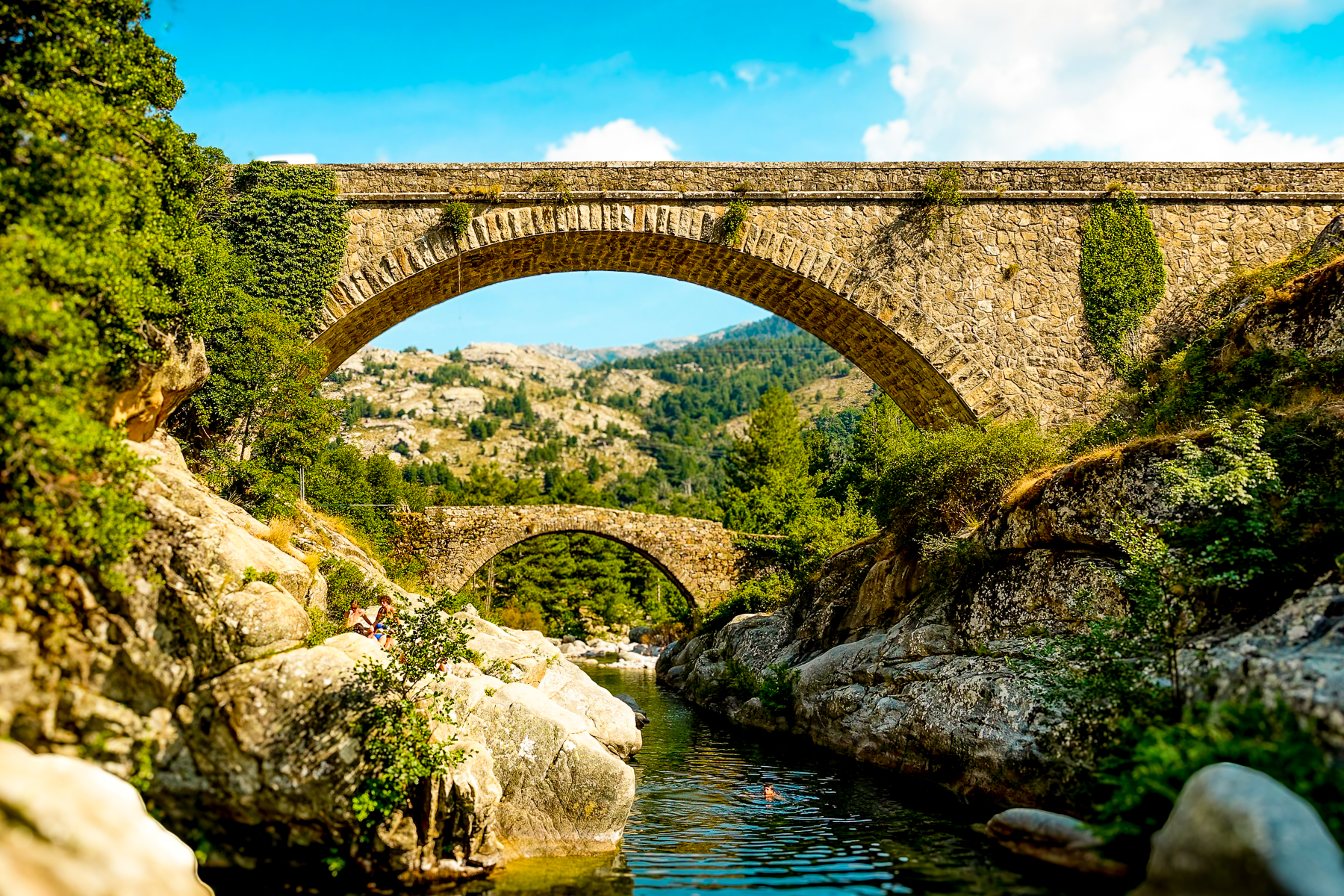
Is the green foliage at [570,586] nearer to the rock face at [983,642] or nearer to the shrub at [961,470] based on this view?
the shrub at [961,470]

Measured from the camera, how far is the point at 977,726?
382 inches

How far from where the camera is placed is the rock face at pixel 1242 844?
3.97m

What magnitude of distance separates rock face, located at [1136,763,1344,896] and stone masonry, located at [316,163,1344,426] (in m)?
12.0

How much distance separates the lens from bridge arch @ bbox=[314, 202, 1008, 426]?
608 inches

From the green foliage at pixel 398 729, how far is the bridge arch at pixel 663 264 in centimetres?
A: 910

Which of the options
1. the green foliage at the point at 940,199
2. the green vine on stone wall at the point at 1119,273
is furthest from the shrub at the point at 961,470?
the green foliage at the point at 940,199

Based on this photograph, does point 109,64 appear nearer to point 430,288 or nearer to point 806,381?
point 430,288

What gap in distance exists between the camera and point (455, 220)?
15352mm

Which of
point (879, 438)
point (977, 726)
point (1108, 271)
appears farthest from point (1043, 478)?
point (879, 438)

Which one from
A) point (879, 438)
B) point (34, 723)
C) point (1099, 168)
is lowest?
point (34, 723)

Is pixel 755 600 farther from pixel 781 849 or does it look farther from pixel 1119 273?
pixel 781 849

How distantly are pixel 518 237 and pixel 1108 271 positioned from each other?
1084cm

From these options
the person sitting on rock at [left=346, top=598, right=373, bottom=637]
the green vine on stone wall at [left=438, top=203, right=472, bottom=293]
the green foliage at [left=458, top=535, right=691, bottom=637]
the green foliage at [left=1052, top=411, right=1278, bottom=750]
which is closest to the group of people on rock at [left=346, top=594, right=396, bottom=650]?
the person sitting on rock at [left=346, top=598, right=373, bottom=637]

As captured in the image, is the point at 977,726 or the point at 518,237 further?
the point at 518,237
